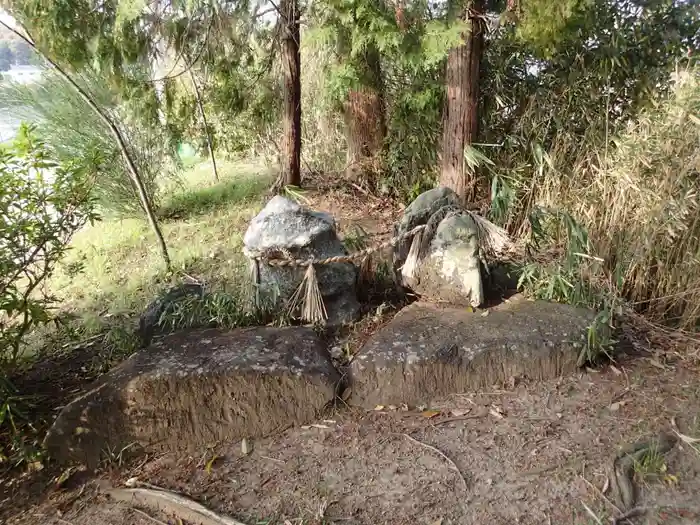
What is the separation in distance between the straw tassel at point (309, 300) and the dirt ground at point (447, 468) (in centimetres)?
58

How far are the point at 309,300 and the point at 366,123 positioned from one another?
2706 millimetres

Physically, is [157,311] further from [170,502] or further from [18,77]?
[18,77]

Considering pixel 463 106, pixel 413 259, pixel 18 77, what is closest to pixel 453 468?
pixel 413 259

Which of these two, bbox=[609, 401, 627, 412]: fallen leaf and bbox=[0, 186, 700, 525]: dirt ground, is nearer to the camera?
bbox=[0, 186, 700, 525]: dirt ground

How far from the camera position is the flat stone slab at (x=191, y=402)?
2332 millimetres

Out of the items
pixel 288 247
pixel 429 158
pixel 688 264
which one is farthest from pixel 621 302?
pixel 429 158

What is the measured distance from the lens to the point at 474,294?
9.55 ft

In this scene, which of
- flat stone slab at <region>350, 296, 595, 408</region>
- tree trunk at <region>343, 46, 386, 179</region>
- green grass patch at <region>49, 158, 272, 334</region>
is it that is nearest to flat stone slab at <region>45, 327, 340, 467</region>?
flat stone slab at <region>350, 296, 595, 408</region>

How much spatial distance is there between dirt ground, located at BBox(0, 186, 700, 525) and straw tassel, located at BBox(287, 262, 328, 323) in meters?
0.58

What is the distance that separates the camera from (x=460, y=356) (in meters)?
2.59

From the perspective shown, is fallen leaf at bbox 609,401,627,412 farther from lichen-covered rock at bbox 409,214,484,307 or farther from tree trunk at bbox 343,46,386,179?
tree trunk at bbox 343,46,386,179

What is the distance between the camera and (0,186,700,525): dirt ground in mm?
1960

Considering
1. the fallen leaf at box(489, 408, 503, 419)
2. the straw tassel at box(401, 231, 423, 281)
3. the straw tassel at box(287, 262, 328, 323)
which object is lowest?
the fallen leaf at box(489, 408, 503, 419)

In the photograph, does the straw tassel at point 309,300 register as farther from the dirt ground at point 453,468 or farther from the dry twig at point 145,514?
the dry twig at point 145,514
